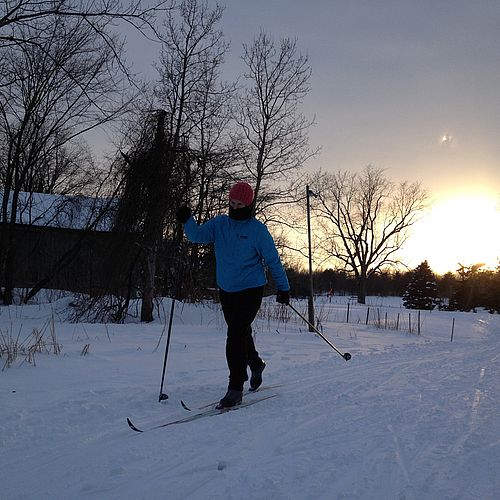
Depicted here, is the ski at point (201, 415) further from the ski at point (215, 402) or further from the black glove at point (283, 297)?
the black glove at point (283, 297)

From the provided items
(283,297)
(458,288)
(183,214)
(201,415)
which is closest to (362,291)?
(458,288)

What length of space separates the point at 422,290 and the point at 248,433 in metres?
51.1

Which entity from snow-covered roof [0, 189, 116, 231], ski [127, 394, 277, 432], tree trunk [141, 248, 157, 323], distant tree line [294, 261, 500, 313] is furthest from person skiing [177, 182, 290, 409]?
distant tree line [294, 261, 500, 313]

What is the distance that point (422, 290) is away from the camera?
50750 mm

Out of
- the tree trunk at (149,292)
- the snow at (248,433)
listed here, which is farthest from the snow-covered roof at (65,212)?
the snow at (248,433)

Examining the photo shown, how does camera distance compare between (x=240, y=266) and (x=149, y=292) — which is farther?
(x=149, y=292)

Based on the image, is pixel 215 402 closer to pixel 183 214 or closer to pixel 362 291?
pixel 183 214

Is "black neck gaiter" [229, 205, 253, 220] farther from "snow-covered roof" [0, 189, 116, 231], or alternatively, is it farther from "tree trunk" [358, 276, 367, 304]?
"tree trunk" [358, 276, 367, 304]

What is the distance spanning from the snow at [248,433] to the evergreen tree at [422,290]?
1827 inches

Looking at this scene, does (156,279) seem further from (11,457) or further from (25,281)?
(25,281)

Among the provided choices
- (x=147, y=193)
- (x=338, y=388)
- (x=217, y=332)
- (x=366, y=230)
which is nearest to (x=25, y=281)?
(x=147, y=193)

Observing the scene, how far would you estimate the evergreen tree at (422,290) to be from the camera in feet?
163

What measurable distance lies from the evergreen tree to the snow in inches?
1827

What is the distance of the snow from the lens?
92.4 inches
